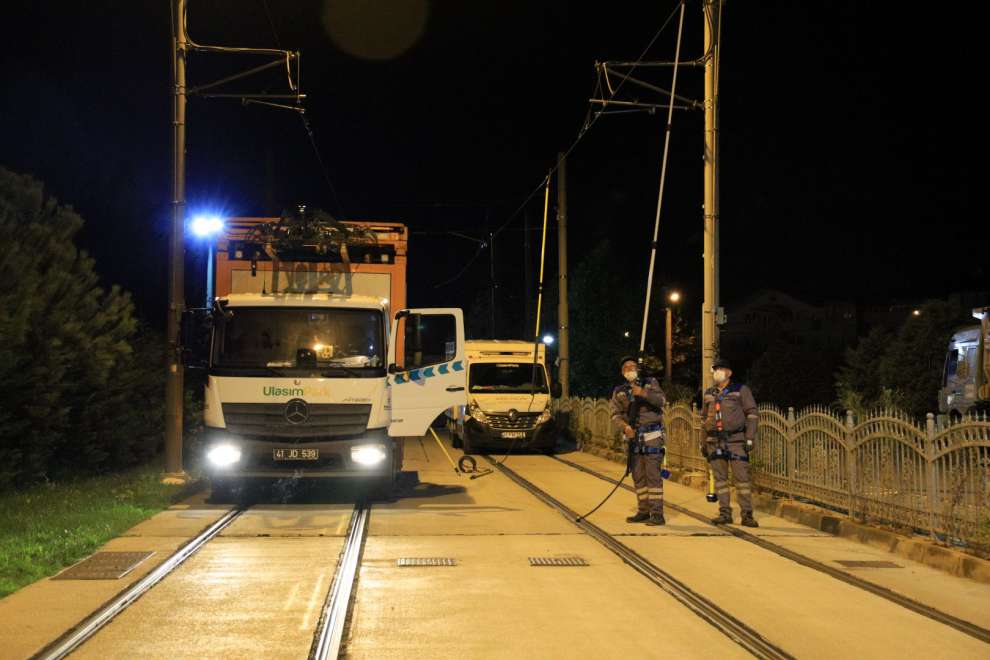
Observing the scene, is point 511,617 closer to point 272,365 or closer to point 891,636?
point 891,636

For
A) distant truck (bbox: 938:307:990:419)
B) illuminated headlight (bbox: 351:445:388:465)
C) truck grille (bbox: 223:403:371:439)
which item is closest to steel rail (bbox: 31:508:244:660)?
truck grille (bbox: 223:403:371:439)

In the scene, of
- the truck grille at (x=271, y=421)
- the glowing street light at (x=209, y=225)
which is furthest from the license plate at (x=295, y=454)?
the glowing street light at (x=209, y=225)

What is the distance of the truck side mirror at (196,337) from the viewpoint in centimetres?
1374

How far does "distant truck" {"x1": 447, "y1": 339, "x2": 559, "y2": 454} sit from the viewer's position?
24.9 metres

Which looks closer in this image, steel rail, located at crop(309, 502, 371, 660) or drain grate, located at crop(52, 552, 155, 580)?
steel rail, located at crop(309, 502, 371, 660)

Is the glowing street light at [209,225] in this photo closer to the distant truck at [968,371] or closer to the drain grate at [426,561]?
the drain grate at [426,561]

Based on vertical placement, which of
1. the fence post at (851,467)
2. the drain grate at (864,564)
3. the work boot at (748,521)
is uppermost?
the fence post at (851,467)

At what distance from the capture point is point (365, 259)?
15.1 m

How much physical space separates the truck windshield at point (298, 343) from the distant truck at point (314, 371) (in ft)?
0.04

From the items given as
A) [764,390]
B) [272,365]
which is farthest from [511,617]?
[764,390]

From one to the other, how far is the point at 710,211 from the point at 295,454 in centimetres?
717

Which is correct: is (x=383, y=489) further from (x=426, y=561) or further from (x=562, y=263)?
(x=562, y=263)

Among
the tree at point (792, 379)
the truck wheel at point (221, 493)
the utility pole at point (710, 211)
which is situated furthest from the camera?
the tree at point (792, 379)

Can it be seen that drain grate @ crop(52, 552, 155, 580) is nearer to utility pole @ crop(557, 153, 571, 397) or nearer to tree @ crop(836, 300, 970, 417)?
utility pole @ crop(557, 153, 571, 397)
